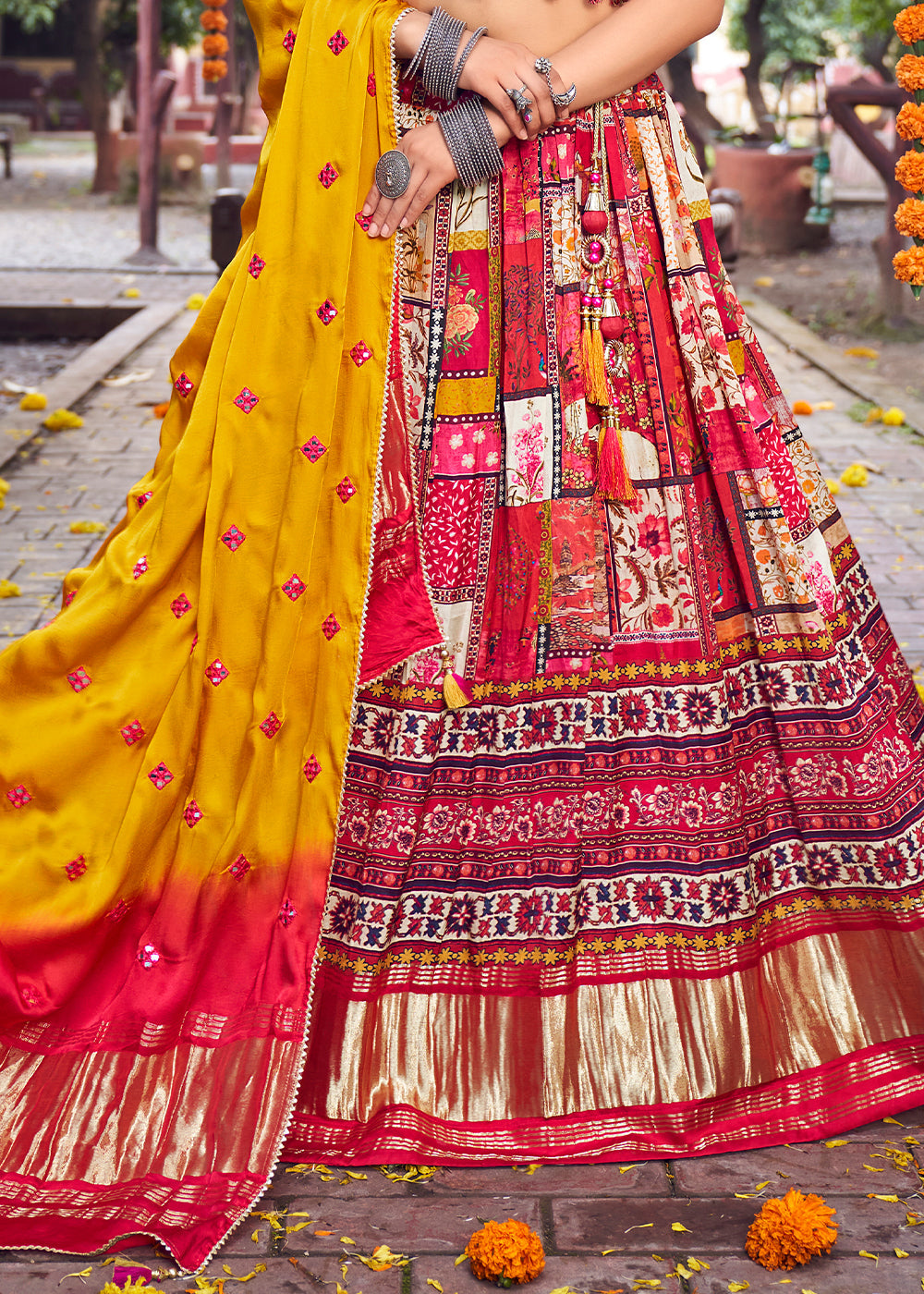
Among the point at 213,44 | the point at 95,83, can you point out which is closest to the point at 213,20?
the point at 213,44

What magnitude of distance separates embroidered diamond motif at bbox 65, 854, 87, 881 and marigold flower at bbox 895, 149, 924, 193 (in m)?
1.70

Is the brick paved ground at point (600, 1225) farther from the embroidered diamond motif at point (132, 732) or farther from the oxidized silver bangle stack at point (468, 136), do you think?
the oxidized silver bangle stack at point (468, 136)

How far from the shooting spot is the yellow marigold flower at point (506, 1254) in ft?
5.89

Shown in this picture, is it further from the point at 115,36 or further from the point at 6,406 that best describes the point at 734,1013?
the point at 115,36

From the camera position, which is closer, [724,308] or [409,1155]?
[409,1155]

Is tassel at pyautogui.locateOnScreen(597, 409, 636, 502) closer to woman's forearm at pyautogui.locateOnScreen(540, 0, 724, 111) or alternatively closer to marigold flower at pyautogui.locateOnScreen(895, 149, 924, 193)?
woman's forearm at pyautogui.locateOnScreen(540, 0, 724, 111)

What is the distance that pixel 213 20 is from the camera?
42.3 ft

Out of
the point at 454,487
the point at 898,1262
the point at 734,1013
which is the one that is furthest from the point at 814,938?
the point at 454,487

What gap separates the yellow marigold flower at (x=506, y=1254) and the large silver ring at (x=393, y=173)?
146cm

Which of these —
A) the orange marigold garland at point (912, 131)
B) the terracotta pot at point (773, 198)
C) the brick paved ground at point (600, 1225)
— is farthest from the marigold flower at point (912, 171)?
the terracotta pot at point (773, 198)

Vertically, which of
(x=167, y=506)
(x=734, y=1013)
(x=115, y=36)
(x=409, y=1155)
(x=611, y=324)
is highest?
(x=115, y=36)

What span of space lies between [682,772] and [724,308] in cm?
78

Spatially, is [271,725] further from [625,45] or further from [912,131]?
[912,131]

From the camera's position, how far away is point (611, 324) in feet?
7.34
